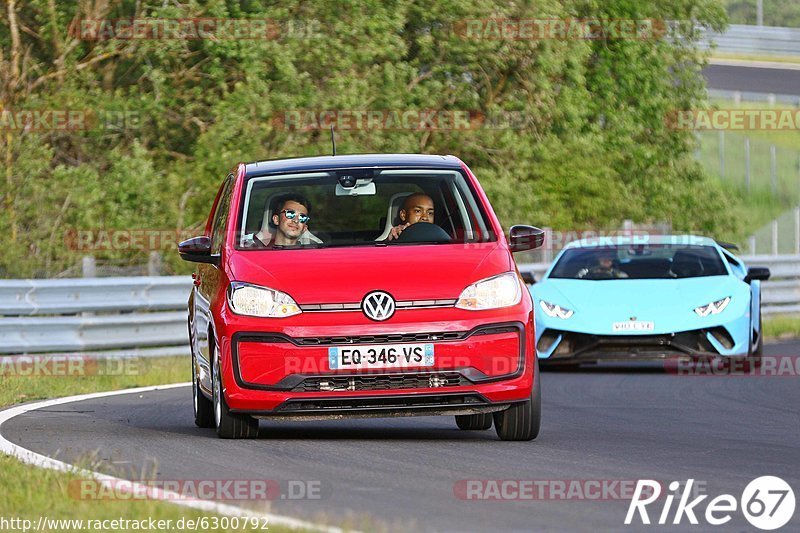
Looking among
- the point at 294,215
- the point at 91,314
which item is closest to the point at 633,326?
the point at 91,314

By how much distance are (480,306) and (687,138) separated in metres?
31.6

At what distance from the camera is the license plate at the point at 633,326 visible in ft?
52.5

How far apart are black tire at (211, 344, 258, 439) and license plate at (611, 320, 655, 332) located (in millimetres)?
6895

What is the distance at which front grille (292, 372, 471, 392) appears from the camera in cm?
917

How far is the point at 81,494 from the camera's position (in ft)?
23.3

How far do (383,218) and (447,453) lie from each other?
2.33 m

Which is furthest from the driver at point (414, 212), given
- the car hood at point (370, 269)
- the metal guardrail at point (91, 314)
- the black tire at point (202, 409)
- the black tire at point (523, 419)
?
the metal guardrail at point (91, 314)

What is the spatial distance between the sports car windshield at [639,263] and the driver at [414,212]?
7.04m

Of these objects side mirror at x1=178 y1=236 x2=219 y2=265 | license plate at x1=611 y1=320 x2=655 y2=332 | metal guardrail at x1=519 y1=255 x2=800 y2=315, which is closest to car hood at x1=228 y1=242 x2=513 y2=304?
side mirror at x1=178 y1=236 x2=219 y2=265

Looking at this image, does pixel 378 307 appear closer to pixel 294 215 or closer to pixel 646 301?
pixel 294 215

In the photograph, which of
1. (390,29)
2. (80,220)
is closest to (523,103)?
(390,29)

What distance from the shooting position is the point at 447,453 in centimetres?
892

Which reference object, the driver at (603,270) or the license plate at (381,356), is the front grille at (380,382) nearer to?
the license plate at (381,356)

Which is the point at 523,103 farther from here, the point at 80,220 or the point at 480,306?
the point at 480,306
